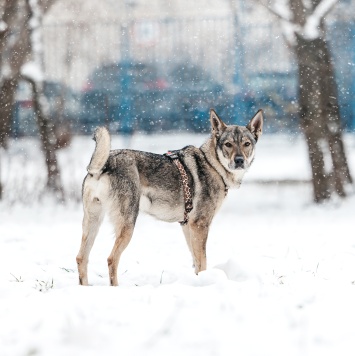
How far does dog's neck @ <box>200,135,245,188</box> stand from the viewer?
5.73 m

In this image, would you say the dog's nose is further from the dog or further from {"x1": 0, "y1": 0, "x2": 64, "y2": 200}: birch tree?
{"x1": 0, "y1": 0, "x2": 64, "y2": 200}: birch tree

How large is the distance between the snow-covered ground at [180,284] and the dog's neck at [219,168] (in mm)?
727

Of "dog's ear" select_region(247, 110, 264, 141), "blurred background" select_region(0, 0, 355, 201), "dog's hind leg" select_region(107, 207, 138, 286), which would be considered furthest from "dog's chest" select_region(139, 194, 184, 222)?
"blurred background" select_region(0, 0, 355, 201)

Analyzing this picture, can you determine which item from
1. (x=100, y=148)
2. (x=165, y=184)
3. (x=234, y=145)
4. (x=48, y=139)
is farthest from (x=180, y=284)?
(x=48, y=139)

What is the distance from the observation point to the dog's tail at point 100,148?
477cm

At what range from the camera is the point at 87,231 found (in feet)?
16.6

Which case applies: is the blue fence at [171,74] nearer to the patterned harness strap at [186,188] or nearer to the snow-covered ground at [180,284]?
the snow-covered ground at [180,284]

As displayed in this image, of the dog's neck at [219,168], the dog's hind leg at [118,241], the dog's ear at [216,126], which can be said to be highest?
the dog's ear at [216,126]

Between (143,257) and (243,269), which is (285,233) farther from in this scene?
(243,269)

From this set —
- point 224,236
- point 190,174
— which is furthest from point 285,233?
point 190,174

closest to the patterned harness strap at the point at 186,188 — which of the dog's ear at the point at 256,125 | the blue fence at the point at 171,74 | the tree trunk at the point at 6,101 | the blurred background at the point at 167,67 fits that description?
the dog's ear at the point at 256,125

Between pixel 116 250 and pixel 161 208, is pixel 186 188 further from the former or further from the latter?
pixel 116 250

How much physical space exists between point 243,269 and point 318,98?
6338 mm

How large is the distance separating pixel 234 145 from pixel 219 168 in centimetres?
26
